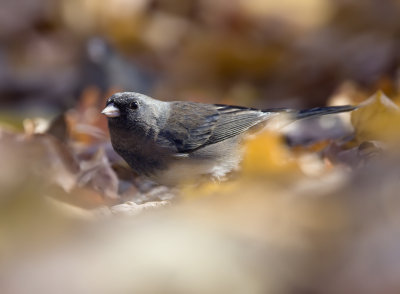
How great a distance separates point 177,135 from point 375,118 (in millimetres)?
887

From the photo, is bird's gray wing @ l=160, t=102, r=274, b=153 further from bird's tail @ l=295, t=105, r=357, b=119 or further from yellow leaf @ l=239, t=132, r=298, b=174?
yellow leaf @ l=239, t=132, r=298, b=174

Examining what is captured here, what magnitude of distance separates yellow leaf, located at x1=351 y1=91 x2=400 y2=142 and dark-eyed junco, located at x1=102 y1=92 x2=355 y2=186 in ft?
1.23

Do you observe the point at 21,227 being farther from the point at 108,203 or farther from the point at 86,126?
the point at 86,126

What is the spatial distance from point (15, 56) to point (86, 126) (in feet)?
10.1

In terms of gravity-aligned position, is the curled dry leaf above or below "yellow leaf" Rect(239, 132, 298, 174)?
below

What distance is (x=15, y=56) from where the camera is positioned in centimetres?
660

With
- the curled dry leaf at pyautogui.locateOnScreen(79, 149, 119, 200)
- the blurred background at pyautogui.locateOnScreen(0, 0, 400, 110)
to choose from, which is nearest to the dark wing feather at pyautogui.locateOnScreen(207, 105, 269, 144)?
the curled dry leaf at pyautogui.locateOnScreen(79, 149, 119, 200)

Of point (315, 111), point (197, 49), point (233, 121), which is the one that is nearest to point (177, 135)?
point (233, 121)

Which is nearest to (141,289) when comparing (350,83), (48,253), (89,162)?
(48,253)

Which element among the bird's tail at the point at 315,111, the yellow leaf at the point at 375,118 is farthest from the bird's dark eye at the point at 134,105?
the yellow leaf at the point at 375,118

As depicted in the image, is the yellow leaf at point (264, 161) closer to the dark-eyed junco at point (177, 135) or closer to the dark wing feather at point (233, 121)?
the dark-eyed junco at point (177, 135)

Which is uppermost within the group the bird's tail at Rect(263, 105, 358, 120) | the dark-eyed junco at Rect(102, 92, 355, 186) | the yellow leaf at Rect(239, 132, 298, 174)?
the yellow leaf at Rect(239, 132, 298, 174)

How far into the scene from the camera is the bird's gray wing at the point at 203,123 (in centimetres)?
312

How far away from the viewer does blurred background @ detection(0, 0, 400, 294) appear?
1.33 metres
